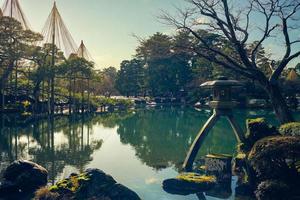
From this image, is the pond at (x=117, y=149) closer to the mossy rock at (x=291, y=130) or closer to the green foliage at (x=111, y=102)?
the mossy rock at (x=291, y=130)

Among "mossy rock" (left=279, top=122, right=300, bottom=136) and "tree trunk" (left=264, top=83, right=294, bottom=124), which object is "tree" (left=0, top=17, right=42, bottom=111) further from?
"mossy rock" (left=279, top=122, right=300, bottom=136)

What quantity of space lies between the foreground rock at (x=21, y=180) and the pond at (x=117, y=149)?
46.1 inches

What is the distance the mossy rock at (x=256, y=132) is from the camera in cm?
1189

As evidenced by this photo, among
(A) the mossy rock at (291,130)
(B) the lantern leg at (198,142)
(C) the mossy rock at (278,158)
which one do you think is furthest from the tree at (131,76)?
(C) the mossy rock at (278,158)

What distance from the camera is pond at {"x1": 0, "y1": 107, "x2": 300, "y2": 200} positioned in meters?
13.8

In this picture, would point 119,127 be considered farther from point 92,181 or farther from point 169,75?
point 169,75

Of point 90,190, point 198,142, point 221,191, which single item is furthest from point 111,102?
point 90,190

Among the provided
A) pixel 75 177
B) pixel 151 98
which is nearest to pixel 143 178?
pixel 75 177

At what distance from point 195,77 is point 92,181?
54.5 metres

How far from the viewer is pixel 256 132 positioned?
12.1m

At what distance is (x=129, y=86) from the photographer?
7556 centimetres

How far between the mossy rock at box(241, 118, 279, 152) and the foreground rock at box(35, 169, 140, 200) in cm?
497

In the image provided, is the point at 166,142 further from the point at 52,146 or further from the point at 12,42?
the point at 12,42

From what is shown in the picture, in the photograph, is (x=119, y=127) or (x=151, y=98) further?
(x=151, y=98)
